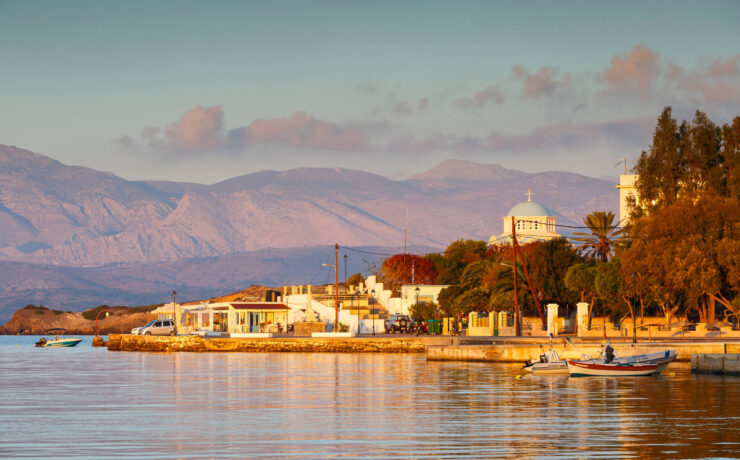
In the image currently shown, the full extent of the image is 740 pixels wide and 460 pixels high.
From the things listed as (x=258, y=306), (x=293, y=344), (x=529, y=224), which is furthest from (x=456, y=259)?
(x=293, y=344)

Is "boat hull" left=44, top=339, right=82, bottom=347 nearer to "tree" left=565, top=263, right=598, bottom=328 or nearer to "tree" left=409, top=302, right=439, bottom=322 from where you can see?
"tree" left=409, top=302, right=439, bottom=322

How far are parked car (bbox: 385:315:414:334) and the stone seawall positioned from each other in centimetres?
1270

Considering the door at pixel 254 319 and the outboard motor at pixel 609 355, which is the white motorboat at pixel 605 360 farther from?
the door at pixel 254 319

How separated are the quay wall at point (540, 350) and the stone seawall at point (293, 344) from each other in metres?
6.67

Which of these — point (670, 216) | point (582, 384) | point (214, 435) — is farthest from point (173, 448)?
point (670, 216)

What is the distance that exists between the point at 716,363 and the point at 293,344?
3625 centimetres

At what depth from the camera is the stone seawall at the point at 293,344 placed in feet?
241

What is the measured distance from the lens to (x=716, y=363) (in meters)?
48.8

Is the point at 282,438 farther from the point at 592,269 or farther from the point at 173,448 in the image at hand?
the point at 592,269

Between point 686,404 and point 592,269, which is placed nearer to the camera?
point 686,404

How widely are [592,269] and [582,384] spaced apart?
31.0 metres

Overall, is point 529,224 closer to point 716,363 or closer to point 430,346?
point 430,346

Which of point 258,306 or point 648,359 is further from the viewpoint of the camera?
point 258,306

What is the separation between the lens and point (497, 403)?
1388 inches
